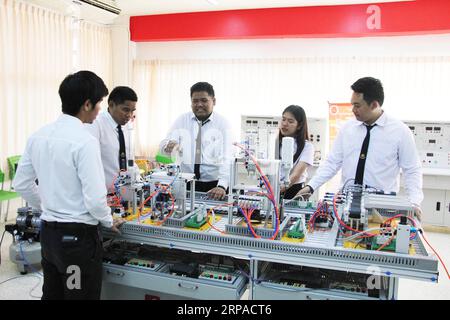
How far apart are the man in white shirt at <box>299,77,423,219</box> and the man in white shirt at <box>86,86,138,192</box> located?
4.22 feet

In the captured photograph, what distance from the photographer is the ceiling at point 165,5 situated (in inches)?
207

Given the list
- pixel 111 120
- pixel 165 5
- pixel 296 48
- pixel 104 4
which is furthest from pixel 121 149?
pixel 296 48

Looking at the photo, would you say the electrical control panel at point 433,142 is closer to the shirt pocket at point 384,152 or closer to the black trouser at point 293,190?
the black trouser at point 293,190

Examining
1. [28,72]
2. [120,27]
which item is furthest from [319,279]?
[120,27]

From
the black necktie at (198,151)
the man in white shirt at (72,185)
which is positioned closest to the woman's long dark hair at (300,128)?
the black necktie at (198,151)

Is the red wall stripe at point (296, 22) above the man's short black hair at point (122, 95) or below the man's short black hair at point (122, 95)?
above

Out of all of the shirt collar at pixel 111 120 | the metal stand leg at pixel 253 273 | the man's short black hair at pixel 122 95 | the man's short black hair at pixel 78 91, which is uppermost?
the man's short black hair at pixel 122 95

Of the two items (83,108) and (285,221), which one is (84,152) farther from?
(285,221)

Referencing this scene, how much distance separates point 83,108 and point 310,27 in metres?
4.44

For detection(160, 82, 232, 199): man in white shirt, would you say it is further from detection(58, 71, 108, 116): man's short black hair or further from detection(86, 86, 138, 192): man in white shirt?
detection(58, 71, 108, 116): man's short black hair

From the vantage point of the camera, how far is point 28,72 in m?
5.14

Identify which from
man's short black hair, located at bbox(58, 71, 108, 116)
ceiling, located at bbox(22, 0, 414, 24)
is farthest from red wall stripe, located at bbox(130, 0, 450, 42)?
man's short black hair, located at bbox(58, 71, 108, 116)

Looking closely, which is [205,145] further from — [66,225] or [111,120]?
[66,225]

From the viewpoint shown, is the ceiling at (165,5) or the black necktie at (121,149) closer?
the black necktie at (121,149)
